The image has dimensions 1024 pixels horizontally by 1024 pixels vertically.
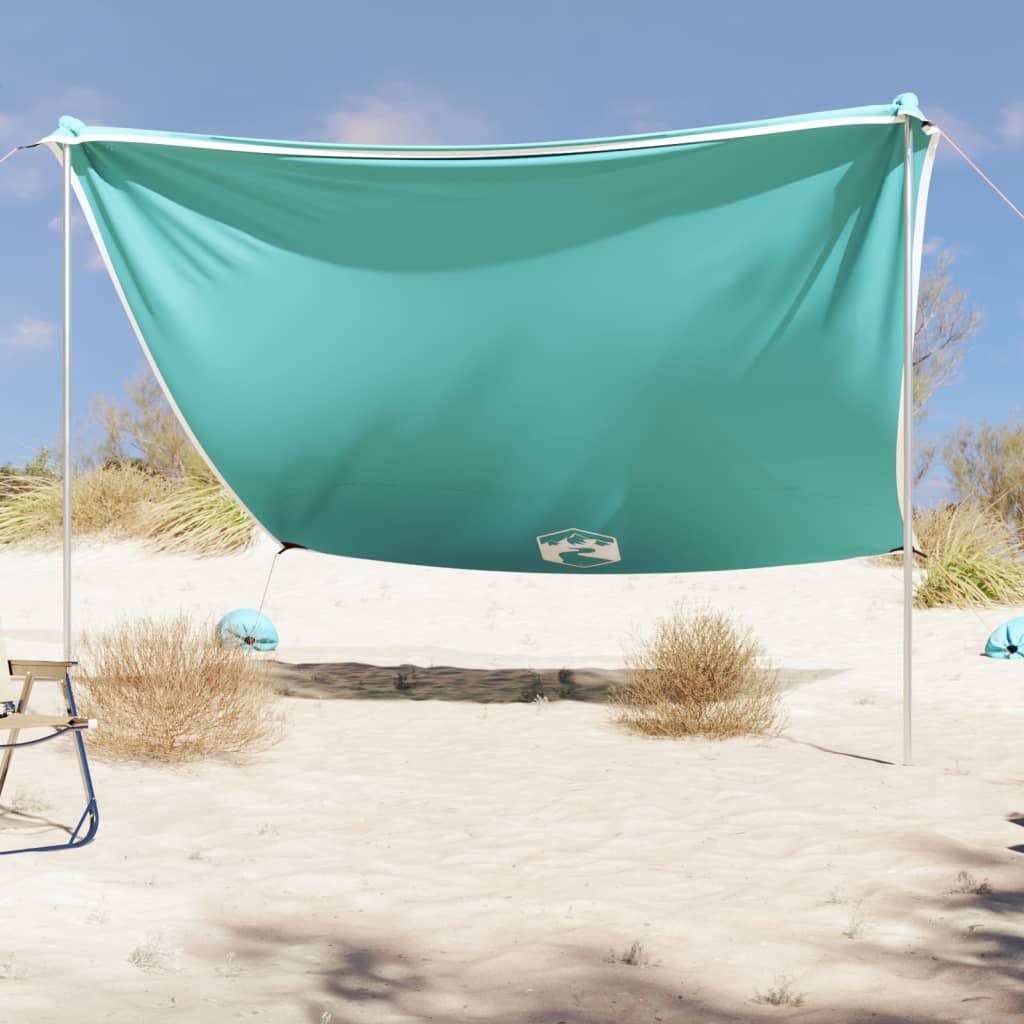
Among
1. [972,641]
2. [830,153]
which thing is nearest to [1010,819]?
[830,153]

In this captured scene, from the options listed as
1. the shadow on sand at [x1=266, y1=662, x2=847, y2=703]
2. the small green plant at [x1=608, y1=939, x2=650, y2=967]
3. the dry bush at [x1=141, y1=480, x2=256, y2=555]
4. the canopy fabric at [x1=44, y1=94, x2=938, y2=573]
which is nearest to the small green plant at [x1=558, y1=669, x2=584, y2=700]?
the shadow on sand at [x1=266, y1=662, x2=847, y2=703]

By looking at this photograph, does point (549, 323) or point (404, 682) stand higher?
point (549, 323)

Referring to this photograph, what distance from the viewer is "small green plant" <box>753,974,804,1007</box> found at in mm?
2248

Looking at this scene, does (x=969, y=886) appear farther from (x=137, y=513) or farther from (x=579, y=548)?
(x=137, y=513)

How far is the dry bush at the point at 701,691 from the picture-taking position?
17.2 feet

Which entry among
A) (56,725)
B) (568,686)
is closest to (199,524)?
(568,686)

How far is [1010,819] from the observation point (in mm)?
3719

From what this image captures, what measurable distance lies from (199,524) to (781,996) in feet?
37.3

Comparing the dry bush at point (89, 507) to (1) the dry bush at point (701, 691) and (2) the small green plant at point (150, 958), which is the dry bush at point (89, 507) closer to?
(1) the dry bush at point (701, 691)

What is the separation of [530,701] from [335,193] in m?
3.03

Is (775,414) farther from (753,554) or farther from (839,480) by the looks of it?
(753,554)

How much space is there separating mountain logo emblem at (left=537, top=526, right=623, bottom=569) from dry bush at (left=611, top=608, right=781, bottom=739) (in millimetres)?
610

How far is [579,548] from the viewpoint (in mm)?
6125

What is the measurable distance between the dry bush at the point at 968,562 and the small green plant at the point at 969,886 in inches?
282
